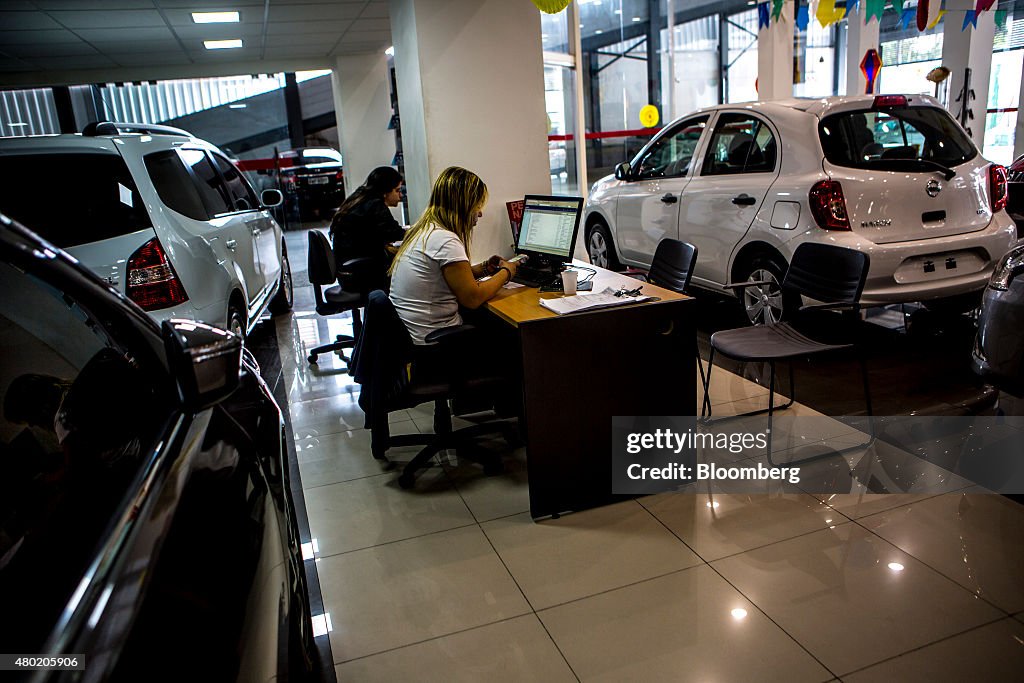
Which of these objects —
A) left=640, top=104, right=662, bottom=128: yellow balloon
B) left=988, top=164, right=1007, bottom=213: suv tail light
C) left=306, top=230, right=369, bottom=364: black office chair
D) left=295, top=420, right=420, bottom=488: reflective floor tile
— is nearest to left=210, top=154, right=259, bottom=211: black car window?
left=306, top=230, right=369, bottom=364: black office chair

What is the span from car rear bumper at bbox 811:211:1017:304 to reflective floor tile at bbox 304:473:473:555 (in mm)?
2429

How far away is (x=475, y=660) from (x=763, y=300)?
10.0 ft

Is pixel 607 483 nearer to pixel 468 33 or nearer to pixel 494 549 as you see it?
pixel 494 549

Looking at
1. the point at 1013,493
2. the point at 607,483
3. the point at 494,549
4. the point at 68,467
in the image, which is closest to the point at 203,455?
the point at 68,467

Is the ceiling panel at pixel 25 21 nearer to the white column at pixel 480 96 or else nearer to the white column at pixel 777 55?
the white column at pixel 480 96

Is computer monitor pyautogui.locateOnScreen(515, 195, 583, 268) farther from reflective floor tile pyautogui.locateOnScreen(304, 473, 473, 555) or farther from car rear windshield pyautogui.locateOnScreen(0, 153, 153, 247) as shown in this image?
car rear windshield pyautogui.locateOnScreen(0, 153, 153, 247)

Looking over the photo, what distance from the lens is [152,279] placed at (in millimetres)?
3246

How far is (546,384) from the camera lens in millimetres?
2604

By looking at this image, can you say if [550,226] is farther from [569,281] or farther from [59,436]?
[59,436]

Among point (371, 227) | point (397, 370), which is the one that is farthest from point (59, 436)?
point (371, 227)

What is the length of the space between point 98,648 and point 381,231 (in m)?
3.85

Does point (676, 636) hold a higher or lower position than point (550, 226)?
lower

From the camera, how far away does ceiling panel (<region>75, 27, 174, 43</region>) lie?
7633 mm

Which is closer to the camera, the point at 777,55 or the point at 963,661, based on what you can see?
the point at 963,661
